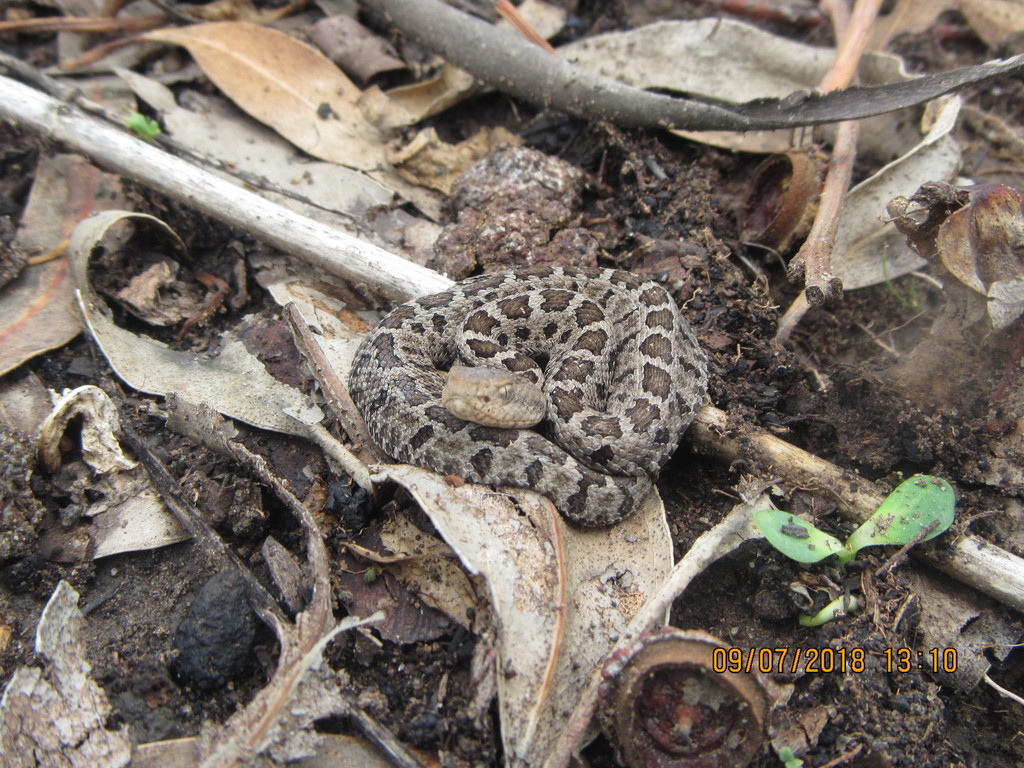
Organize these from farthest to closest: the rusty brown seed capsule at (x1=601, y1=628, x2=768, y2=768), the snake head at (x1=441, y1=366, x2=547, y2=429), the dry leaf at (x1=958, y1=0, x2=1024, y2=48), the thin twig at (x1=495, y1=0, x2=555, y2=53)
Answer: the dry leaf at (x1=958, y1=0, x2=1024, y2=48) < the thin twig at (x1=495, y1=0, x2=555, y2=53) < the snake head at (x1=441, y1=366, x2=547, y2=429) < the rusty brown seed capsule at (x1=601, y1=628, x2=768, y2=768)

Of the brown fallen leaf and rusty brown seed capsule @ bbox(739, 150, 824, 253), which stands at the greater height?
rusty brown seed capsule @ bbox(739, 150, 824, 253)

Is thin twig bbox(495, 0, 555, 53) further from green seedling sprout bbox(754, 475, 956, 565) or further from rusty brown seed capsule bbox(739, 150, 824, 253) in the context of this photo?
green seedling sprout bbox(754, 475, 956, 565)

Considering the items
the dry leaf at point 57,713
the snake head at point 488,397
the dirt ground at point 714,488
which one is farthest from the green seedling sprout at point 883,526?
the dry leaf at point 57,713

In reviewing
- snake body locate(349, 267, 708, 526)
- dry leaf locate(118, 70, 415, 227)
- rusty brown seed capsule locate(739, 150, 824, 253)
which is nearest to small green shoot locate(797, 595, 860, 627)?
snake body locate(349, 267, 708, 526)

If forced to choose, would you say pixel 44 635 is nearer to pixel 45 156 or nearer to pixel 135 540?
pixel 135 540

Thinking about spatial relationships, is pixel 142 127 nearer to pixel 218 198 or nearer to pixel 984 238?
pixel 218 198
